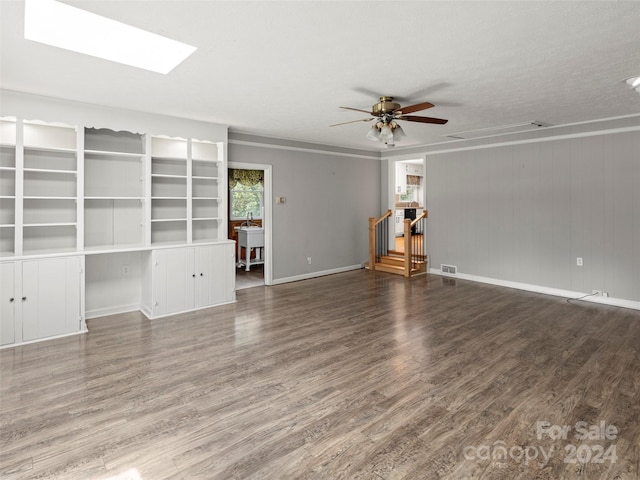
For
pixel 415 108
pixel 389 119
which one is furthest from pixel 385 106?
pixel 415 108

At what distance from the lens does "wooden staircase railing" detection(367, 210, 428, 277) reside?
7215 mm

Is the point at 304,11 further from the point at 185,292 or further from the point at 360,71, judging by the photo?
the point at 185,292

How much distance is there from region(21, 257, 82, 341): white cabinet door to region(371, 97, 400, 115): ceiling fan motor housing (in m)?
3.73

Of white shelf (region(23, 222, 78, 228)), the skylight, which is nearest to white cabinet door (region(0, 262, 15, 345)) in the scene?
white shelf (region(23, 222, 78, 228))

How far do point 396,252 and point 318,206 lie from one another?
2202 mm

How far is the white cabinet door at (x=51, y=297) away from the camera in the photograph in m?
3.88

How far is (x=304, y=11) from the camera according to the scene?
2291 millimetres

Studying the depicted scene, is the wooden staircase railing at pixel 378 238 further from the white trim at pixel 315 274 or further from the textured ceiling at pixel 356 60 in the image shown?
the textured ceiling at pixel 356 60

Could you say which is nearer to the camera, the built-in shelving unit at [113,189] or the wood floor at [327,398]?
the wood floor at [327,398]

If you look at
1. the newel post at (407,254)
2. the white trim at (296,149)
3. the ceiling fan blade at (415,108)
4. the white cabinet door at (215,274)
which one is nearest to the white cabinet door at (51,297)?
the white cabinet door at (215,274)

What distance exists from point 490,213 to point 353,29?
198 inches

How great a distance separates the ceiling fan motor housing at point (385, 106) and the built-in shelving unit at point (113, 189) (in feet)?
10.00

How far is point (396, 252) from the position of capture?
823cm

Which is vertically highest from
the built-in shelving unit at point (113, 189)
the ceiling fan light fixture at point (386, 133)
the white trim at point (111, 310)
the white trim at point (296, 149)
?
the white trim at point (296, 149)
